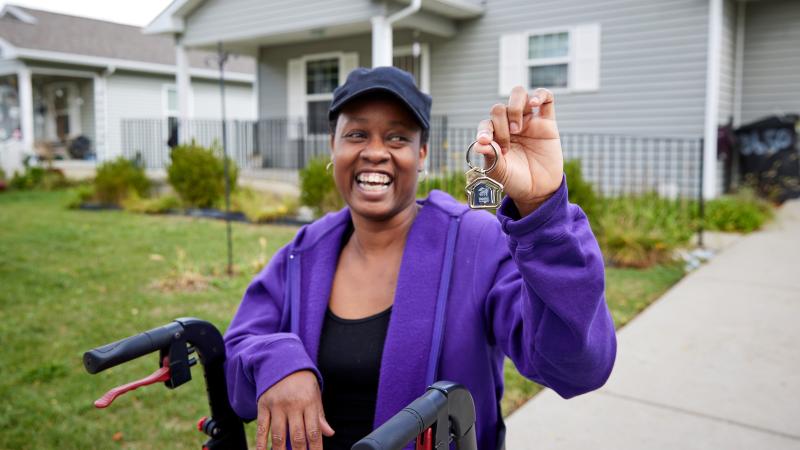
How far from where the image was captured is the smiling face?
69.9 inches

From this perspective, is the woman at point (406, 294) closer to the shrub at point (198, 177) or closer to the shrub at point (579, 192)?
the shrub at point (579, 192)

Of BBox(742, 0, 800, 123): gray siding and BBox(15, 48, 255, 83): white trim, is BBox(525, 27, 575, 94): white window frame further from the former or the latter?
BBox(15, 48, 255, 83): white trim

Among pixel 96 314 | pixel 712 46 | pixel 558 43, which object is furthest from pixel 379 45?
pixel 96 314

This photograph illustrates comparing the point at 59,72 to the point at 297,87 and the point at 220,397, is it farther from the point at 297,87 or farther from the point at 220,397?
the point at 220,397

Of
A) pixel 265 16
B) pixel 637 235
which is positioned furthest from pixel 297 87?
pixel 637 235

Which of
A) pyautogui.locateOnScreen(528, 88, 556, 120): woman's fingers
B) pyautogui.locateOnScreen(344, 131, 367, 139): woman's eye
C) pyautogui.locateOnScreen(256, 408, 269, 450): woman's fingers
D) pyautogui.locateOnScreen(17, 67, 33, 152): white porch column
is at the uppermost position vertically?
pyautogui.locateOnScreen(17, 67, 33, 152): white porch column

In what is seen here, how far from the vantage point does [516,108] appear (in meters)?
1.17

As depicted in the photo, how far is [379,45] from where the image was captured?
421 inches

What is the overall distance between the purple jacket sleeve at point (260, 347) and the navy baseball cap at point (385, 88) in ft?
1.71

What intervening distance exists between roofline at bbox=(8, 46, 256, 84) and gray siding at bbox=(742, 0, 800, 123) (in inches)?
528

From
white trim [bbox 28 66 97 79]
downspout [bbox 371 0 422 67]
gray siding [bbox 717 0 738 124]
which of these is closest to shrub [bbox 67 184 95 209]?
downspout [bbox 371 0 422 67]

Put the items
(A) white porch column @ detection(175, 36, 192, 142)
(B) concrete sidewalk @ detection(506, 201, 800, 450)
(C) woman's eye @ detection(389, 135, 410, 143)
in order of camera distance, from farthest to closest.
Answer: (A) white porch column @ detection(175, 36, 192, 142) < (B) concrete sidewalk @ detection(506, 201, 800, 450) < (C) woman's eye @ detection(389, 135, 410, 143)

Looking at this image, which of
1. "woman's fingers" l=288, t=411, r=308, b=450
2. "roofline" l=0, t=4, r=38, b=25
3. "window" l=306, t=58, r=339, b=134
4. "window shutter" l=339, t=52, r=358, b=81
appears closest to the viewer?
"woman's fingers" l=288, t=411, r=308, b=450

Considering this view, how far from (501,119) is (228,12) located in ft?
42.3
